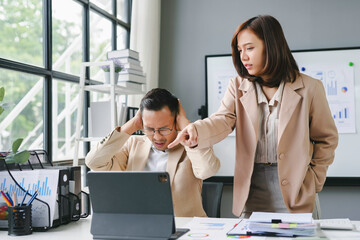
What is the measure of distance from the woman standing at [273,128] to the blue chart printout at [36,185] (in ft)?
1.76

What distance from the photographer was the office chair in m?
2.03

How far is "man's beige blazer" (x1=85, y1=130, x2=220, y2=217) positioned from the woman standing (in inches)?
8.0

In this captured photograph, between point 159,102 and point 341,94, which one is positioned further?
point 341,94

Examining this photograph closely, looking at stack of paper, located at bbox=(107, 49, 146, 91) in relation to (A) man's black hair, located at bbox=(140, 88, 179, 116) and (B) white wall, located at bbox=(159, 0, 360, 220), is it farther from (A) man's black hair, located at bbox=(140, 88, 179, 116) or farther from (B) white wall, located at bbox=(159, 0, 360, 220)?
(A) man's black hair, located at bbox=(140, 88, 179, 116)

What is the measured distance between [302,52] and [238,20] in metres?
0.63

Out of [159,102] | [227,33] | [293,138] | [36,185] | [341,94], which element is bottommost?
[36,185]

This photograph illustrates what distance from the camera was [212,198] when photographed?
204 cm

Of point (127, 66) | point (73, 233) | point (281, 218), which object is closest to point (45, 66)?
point (127, 66)

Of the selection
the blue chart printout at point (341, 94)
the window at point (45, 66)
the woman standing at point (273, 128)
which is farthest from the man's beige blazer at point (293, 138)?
the blue chart printout at point (341, 94)

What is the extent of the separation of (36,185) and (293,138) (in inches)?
39.0

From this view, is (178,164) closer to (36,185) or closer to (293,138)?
(293,138)

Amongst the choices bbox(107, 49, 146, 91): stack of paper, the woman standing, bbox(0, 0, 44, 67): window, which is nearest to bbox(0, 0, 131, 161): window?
bbox(0, 0, 44, 67): window

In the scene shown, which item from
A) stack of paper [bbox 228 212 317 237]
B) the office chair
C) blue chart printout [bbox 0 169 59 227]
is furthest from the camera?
the office chair

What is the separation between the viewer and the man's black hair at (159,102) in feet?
6.31
